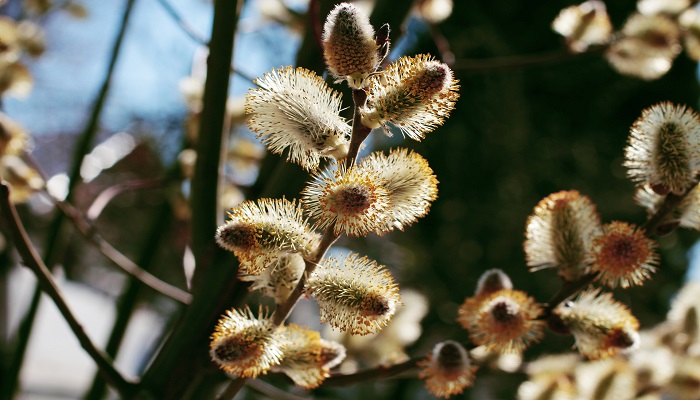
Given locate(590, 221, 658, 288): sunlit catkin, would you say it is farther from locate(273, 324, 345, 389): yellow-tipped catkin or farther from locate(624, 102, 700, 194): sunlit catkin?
locate(273, 324, 345, 389): yellow-tipped catkin

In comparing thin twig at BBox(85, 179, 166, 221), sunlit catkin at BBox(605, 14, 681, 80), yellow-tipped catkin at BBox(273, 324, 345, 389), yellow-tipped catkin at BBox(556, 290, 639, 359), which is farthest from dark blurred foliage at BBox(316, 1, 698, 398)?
yellow-tipped catkin at BBox(273, 324, 345, 389)

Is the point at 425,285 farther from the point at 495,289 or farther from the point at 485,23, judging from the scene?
the point at 495,289

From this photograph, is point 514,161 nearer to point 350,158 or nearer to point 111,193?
point 111,193

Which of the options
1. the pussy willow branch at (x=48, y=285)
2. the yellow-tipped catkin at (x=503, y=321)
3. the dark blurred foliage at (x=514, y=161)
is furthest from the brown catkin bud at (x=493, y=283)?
the dark blurred foliage at (x=514, y=161)

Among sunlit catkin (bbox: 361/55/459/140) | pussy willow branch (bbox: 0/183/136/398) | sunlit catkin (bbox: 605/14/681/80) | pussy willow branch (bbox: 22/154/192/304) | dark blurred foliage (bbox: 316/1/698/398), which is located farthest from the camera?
dark blurred foliage (bbox: 316/1/698/398)

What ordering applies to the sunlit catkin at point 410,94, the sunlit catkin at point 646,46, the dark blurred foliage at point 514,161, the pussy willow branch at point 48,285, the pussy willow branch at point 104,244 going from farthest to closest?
the dark blurred foliage at point 514,161 → the sunlit catkin at point 646,46 → the pussy willow branch at point 104,244 → the pussy willow branch at point 48,285 → the sunlit catkin at point 410,94

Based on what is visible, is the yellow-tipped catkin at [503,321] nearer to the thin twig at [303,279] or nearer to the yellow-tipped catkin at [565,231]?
the yellow-tipped catkin at [565,231]

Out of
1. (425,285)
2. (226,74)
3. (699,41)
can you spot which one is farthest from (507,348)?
(425,285)
